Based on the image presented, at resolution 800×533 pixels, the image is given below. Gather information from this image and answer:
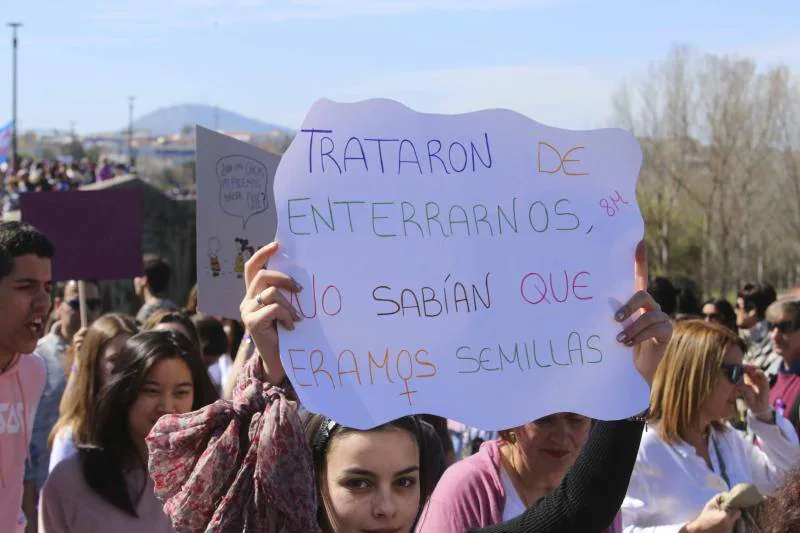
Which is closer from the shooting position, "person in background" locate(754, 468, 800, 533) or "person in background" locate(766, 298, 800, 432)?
"person in background" locate(754, 468, 800, 533)

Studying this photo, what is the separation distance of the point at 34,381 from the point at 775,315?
4.45 metres

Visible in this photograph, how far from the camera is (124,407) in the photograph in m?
3.80

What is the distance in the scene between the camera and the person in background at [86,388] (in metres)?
4.00

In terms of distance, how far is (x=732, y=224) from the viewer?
41.0 metres

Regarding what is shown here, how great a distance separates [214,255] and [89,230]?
2781 mm

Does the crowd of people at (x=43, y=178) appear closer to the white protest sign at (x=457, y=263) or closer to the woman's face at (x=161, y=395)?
the woman's face at (x=161, y=395)

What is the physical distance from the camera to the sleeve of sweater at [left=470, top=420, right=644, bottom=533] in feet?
8.32

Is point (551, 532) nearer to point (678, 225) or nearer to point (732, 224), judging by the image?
point (732, 224)

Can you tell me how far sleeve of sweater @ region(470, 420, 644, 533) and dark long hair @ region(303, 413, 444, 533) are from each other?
12.2 inches

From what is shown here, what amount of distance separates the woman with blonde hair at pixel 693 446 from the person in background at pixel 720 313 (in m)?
4.21

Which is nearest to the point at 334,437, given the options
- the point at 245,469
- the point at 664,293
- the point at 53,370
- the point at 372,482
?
the point at 372,482

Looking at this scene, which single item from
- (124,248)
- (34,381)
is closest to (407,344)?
(34,381)

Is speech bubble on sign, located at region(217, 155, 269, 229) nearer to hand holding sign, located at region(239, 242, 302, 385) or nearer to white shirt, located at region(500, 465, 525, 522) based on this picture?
white shirt, located at region(500, 465, 525, 522)

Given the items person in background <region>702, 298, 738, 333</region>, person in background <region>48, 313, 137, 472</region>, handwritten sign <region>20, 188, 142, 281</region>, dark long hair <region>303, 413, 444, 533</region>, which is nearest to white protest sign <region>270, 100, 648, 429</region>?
dark long hair <region>303, 413, 444, 533</region>
